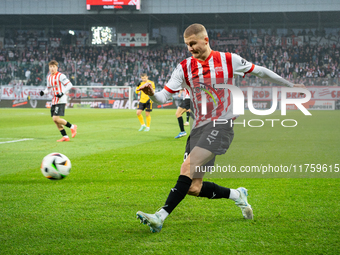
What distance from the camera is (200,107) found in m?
3.40

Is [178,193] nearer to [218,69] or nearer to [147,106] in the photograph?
[218,69]

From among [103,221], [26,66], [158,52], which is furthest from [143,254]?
[158,52]

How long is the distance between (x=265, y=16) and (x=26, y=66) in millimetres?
23672

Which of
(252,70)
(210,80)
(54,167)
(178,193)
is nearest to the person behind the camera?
(178,193)

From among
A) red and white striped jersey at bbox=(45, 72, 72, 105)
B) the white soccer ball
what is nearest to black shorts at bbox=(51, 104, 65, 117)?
red and white striped jersey at bbox=(45, 72, 72, 105)

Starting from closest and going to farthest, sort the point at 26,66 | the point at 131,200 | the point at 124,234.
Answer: the point at 124,234 < the point at 131,200 < the point at 26,66

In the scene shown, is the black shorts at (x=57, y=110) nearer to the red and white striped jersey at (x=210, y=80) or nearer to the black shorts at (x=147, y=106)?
the black shorts at (x=147, y=106)

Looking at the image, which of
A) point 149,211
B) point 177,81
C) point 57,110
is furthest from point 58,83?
point 177,81

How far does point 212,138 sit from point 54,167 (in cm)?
228

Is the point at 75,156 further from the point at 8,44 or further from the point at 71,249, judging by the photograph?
the point at 8,44

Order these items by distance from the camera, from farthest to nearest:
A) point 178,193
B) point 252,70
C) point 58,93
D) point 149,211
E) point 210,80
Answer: point 58,93 → point 149,211 → point 252,70 → point 210,80 → point 178,193

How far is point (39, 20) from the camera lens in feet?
134

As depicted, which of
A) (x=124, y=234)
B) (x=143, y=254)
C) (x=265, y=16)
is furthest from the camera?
(x=265, y=16)

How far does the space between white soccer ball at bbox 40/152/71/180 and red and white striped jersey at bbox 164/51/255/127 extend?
78.4 inches
